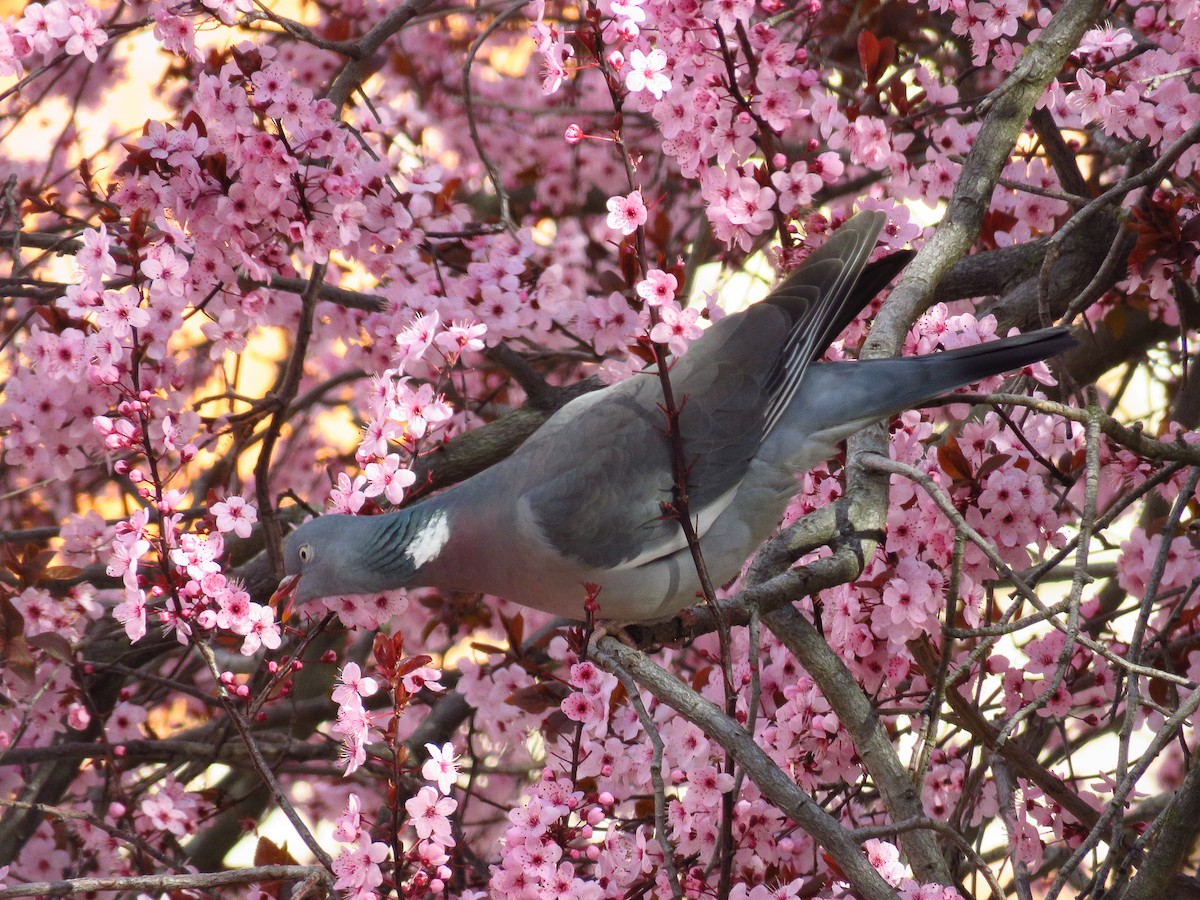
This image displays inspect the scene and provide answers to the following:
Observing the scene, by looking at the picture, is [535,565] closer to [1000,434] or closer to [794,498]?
[794,498]

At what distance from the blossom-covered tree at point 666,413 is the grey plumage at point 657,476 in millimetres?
92

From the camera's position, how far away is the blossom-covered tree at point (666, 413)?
182 cm

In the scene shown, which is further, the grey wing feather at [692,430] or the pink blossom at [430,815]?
the grey wing feather at [692,430]

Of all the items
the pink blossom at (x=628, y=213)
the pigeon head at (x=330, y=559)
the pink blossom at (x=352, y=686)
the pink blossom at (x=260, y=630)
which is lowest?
the pink blossom at (x=352, y=686)

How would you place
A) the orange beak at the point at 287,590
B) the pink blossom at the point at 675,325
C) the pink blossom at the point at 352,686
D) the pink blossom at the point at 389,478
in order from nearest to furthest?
the pink blossom at the point at 675,325, the pink blossom at the point at 352,686, the pink blossom at the point at 389,478, the orange beak at the point at 287,590

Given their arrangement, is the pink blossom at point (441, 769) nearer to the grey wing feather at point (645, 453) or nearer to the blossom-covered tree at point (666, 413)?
the blossom-covered tree at point (666, 413)

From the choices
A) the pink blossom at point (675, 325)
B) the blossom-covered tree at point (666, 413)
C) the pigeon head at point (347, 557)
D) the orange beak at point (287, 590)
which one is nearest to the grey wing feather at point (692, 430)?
the blossom-covered tree at point (666, 413)

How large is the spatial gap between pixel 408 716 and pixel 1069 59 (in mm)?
2371

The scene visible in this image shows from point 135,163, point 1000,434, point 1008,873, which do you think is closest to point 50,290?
point 135,163

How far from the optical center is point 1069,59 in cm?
255

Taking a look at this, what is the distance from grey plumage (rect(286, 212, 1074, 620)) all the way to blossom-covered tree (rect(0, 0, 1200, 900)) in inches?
3.6

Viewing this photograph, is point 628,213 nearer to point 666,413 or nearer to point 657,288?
point 657,288

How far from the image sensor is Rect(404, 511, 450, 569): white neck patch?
2.37 meters

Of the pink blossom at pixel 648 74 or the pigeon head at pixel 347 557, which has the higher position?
the pink blossom at pixel 648 74
